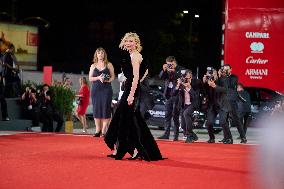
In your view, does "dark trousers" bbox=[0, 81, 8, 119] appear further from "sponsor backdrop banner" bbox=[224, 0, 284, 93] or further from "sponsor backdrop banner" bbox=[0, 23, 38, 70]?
"sponsor backdrop banner" bbox=[0, 23, 38, 70]

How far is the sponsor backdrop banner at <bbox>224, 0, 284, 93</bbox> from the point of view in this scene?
1784 cm

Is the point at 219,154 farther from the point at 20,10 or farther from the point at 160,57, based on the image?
the point at 20,10

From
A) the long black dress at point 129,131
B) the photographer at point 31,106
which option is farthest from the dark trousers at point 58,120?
the long black dress at point 129,131

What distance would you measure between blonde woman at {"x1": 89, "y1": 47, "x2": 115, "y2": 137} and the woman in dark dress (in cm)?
382

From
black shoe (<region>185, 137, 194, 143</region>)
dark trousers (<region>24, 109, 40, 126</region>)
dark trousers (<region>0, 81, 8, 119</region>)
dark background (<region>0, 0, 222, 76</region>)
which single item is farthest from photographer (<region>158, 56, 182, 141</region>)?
dark background (<region>0, 0, 222, 76</region>)

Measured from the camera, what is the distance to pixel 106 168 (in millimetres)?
9125

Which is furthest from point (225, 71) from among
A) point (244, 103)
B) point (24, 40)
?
point (24, 40)

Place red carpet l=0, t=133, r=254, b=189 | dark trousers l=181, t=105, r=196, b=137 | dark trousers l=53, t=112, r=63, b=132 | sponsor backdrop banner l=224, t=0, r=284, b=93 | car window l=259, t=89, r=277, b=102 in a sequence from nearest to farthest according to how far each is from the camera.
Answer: red carpet l=0, t=133, r=254, b=189
dark trousers l=181, t=105, r=196, b=137
sponsor backdrop banner l=224, t=0, r=284, b=93
dark trousers l=53, t=112, r=63, b=132
car window l=259, t=89, r=277, b=102

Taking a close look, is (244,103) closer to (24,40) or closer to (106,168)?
(106,168)

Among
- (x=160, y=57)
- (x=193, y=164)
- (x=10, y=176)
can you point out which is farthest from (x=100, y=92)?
(x=160, y=57)

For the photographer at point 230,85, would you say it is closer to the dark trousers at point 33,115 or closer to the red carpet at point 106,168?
the red carpet at point 106,168

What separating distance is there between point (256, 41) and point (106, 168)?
32.7 feet

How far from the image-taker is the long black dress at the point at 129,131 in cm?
1024

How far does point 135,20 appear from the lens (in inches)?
1941
